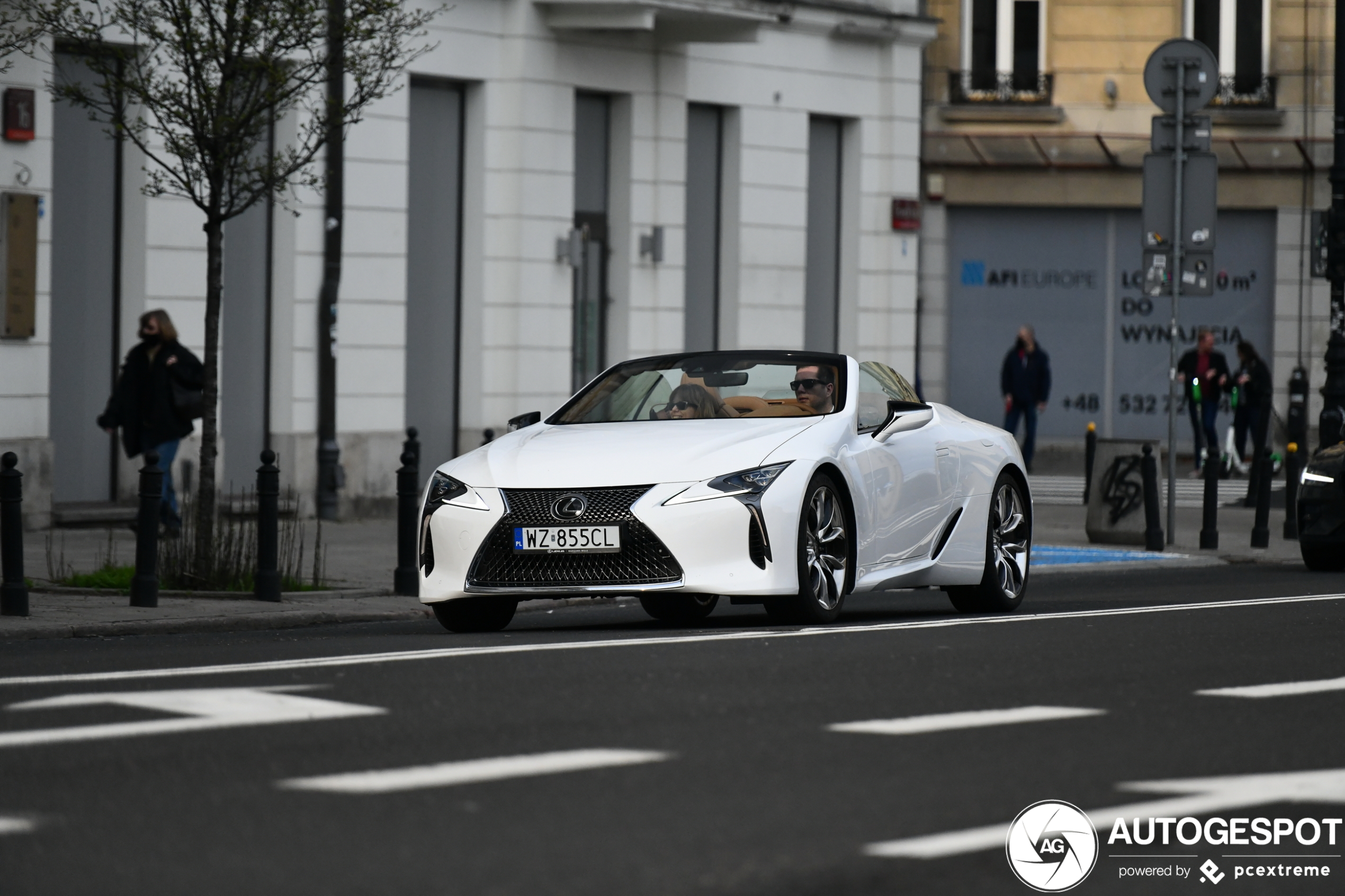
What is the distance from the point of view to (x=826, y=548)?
1163cm

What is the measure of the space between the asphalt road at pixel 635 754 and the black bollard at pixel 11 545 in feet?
5.14

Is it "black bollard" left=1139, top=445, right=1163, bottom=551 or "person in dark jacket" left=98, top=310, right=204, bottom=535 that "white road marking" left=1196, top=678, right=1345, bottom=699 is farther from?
"person in dark jacket" left=98, top=310, right=204, bottom=535

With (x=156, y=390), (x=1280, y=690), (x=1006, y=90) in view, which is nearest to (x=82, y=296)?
(x=156, y=390)

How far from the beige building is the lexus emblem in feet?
70.7

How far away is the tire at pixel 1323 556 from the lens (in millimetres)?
18016

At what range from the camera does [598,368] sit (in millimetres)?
25656

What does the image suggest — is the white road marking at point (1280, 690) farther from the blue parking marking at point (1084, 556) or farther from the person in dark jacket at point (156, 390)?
the person in dark jacket at point (156, 390)

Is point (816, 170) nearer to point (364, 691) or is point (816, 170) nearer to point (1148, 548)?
point (1148, 548)

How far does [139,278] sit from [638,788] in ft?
49.1

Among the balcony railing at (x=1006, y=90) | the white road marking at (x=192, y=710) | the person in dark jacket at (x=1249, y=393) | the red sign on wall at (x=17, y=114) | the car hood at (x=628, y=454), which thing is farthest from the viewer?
the balcony railing at (x=1006, y=90)

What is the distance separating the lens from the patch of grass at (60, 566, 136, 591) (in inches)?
574

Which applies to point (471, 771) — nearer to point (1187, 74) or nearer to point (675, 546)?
point (675, 546)

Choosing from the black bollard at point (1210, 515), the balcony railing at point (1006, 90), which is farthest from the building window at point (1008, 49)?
the black bollard at point (1210, 515)

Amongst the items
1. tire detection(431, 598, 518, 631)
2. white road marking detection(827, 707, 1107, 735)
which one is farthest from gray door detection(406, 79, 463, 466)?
white road marking detection(827, 707, 1107, 735)
